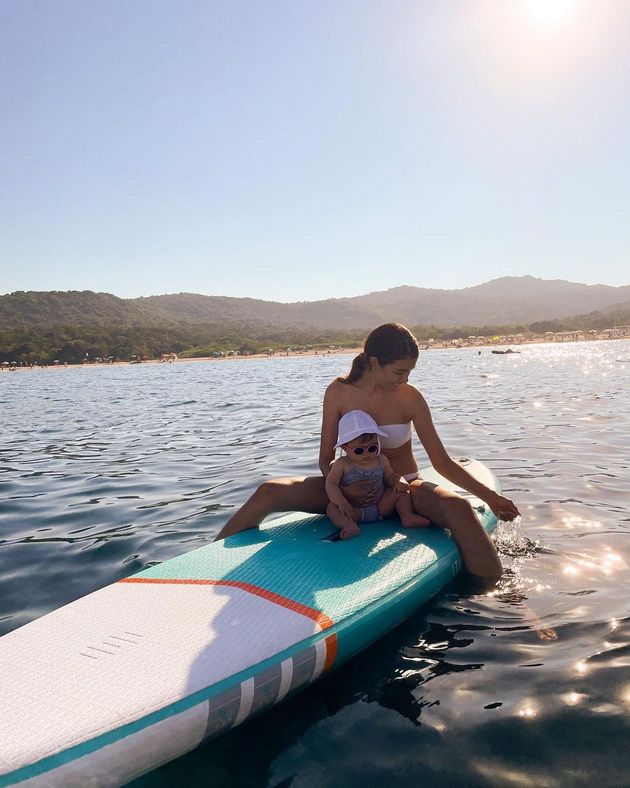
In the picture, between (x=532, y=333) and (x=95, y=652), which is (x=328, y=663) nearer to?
(x=95, y=652)

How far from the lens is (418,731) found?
2578mm

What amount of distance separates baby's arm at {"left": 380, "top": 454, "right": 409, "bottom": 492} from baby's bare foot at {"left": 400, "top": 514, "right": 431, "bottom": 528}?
183 millimetres

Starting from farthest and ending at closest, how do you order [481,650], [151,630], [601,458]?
[601,458] < [481,650] < [151,630]

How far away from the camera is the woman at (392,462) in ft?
12.5

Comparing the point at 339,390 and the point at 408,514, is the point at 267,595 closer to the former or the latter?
the point at 408,514

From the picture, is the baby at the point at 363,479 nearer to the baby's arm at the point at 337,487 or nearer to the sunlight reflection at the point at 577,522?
the baby's arm at the point at 337,487

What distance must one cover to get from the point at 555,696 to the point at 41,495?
19.7 ft

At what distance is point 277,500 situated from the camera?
403cm

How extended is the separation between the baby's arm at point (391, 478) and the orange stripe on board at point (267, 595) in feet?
4.24

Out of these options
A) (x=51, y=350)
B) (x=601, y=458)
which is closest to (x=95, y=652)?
(x=601, y=458)

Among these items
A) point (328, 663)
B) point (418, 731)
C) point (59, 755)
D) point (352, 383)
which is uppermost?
point (352, 383)

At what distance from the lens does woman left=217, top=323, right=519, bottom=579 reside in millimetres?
3812

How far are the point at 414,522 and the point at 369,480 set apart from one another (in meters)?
0.40

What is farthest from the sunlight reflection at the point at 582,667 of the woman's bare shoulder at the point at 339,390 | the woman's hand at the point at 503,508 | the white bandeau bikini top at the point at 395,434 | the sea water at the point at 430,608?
the woman's bare shoulder at the point at 339,390
